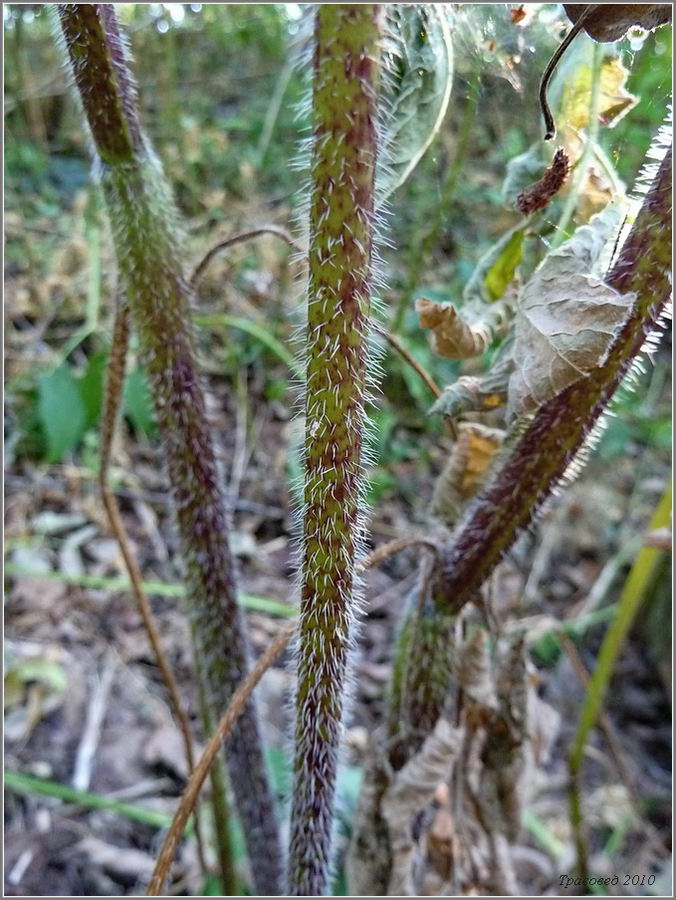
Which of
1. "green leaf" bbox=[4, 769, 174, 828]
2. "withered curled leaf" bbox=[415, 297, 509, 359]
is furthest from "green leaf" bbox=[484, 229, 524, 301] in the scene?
"green leaf" bbox=[4, 769, 174, 828]

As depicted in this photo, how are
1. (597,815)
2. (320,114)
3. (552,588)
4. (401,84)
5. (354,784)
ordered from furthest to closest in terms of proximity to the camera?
(552,588) → (597,815) → (354,784) → (401,84) → (320,114)

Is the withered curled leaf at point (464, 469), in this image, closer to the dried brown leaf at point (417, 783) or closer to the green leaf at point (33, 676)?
the dried brown leaf at point (417, 783)

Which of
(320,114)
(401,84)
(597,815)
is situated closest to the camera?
(320,114)

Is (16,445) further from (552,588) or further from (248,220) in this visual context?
(552,588)

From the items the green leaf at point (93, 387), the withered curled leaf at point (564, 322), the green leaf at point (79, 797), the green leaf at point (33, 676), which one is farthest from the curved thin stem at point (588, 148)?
the green leaf at point (33, 676)

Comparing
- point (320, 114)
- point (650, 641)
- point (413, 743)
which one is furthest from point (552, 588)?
point (320, 114)

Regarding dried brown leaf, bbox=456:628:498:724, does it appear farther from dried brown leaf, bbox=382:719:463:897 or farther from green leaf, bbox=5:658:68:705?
green leaf, bbox=5:658:68:705
